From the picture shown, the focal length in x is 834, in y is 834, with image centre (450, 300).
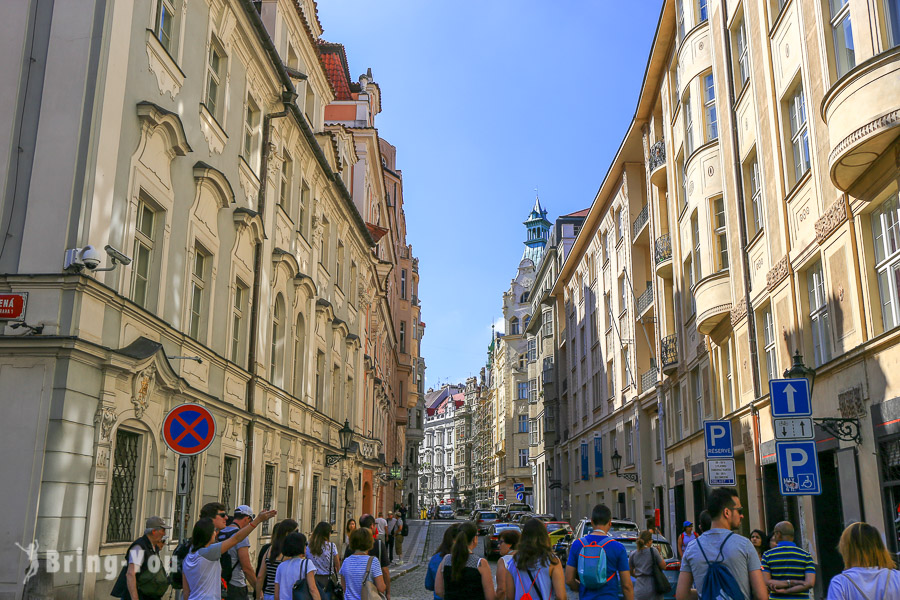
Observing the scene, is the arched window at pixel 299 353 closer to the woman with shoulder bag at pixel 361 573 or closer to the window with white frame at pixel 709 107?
the window with white frame at pixel 709 107

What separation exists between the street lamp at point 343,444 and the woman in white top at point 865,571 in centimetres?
2190

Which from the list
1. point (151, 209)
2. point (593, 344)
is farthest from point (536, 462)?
point (151, 209)

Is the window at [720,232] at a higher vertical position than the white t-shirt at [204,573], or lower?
higher

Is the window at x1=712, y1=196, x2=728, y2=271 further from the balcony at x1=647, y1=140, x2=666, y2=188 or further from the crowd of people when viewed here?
the crowd of people

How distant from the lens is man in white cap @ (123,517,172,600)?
7391 mm

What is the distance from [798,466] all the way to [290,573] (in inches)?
214

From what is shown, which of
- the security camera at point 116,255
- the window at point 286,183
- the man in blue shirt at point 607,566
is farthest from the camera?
the window at point 286,183

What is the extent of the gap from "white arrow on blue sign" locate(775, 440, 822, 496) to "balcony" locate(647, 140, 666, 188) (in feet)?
71.1

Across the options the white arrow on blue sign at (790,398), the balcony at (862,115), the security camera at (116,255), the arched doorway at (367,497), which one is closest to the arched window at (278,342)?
the security camera at (116,255)

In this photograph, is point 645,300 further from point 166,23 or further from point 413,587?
point 166,23

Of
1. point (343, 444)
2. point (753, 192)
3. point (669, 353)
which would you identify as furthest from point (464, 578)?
point (669, 353)

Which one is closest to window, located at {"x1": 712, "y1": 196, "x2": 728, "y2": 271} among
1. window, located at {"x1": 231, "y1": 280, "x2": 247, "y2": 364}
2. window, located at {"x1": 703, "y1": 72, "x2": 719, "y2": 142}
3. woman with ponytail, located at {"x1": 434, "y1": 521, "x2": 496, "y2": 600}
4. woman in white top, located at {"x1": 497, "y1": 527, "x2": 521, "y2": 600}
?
window, located at {"x1": 703, "y1": 72, "x2": 719, "y2": 142}

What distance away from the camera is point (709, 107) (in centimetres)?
2383

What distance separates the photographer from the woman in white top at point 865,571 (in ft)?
15.6
